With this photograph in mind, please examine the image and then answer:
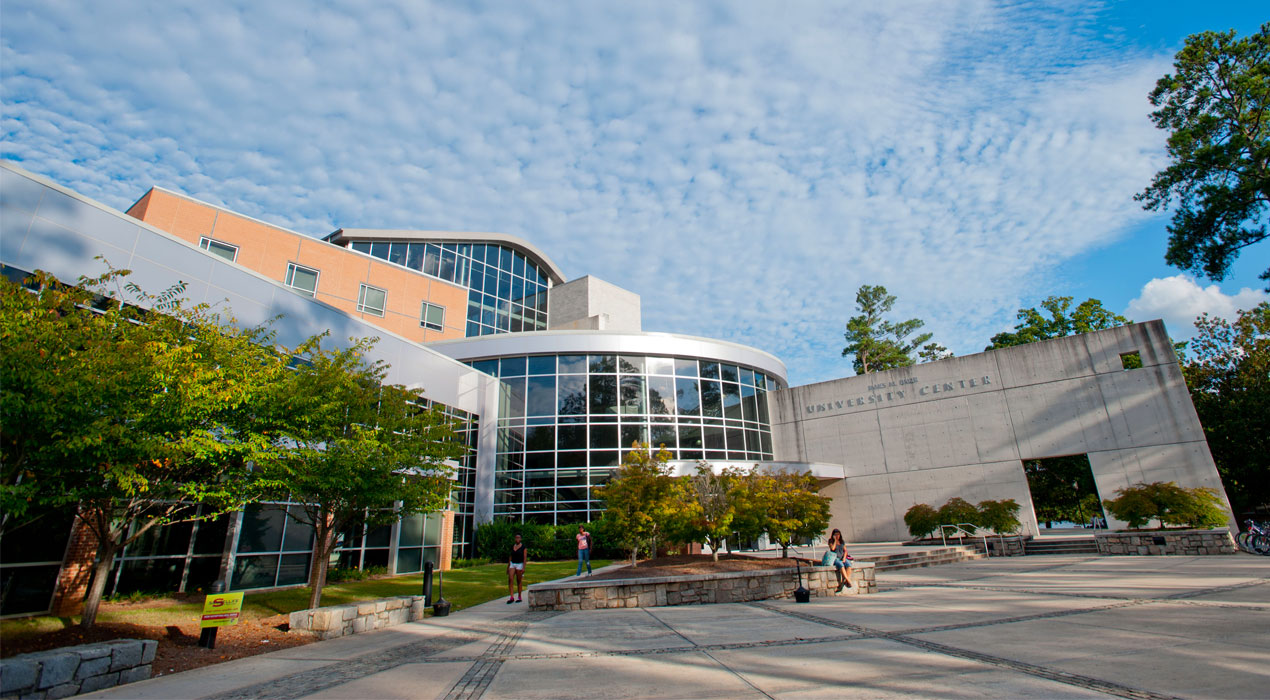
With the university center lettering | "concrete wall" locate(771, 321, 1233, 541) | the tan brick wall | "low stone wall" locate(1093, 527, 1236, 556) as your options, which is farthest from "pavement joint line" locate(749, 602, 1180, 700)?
the tan brick wall

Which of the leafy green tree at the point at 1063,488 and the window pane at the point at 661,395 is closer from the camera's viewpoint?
the window pane at the point at 661,395

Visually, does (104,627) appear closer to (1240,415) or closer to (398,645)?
(398,645)

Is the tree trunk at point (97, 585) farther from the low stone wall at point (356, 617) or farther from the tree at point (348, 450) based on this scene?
the low stone wall at point (356, 617)

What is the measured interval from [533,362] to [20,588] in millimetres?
18543

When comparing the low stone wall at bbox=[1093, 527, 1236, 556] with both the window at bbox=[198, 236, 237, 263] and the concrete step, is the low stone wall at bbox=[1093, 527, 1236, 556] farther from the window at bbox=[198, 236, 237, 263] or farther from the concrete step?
the window at bbox=[198, 236, 237, 263]

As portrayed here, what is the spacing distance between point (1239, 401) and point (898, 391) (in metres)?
17.6

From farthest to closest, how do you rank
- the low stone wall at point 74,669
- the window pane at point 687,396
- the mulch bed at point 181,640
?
the window pane at point 687,396
the mulch bed at point 181,640
the low stone wall at point 74,669

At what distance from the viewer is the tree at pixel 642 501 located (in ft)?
46.7

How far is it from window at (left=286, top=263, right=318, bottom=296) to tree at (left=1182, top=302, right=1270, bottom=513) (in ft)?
144

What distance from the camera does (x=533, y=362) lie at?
27.0 meters

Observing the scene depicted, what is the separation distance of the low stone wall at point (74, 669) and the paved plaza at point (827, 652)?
0.88ft

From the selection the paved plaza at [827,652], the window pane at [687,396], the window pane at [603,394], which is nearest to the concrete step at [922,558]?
the paved plaza at [827,652]

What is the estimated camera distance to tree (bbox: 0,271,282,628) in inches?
263

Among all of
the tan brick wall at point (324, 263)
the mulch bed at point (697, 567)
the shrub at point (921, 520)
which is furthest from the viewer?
the shrub at point (921, 520)
